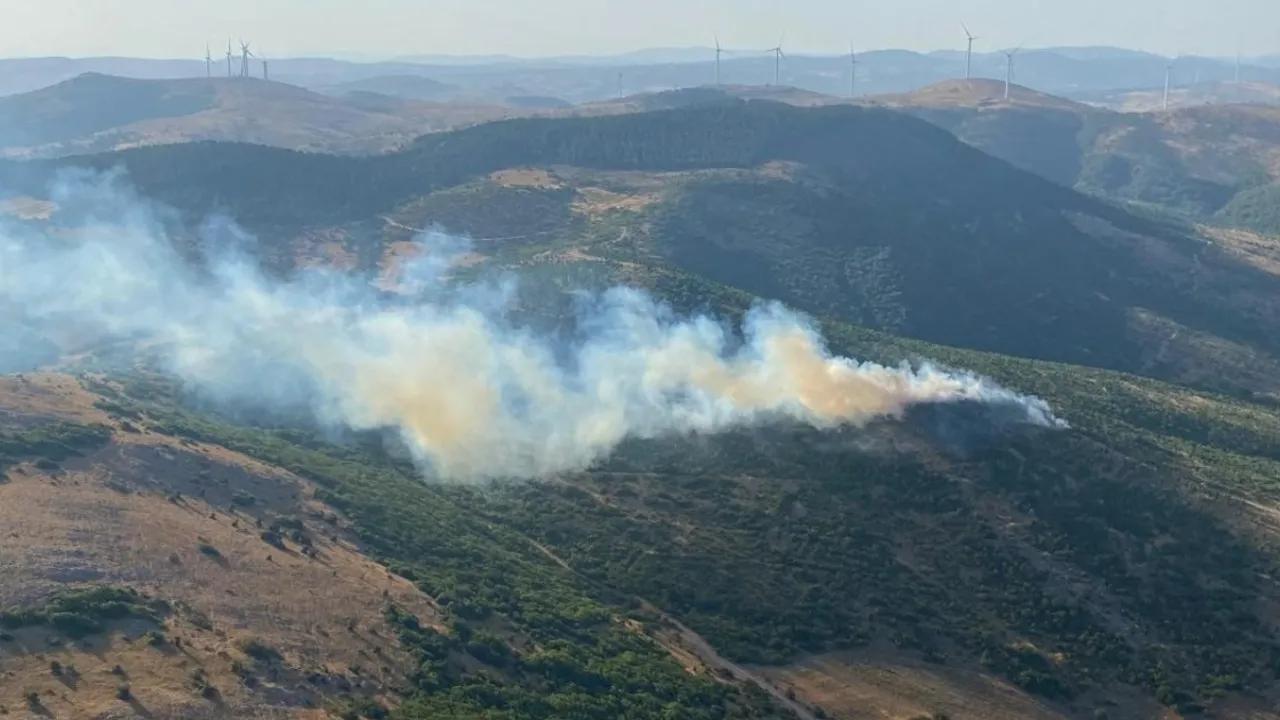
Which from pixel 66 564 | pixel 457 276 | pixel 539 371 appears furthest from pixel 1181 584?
pixel 457 276

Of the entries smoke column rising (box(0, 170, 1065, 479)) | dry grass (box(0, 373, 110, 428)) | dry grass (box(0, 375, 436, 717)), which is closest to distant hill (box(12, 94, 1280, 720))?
dry grass (box(0, 375, 436, 717))

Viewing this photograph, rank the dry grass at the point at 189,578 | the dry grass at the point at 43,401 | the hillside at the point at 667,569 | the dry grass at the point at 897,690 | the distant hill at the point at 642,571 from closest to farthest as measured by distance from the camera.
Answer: the dry grass at the point at 189,578, the distant hill at the point at 642,571, the hillside at the point at 667,569, the dry grass at the point at 897,690, the dry grass at the point at 43,401

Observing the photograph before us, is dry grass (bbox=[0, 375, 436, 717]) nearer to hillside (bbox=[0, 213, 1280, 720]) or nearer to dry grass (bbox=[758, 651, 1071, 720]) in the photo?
hillside (bbox=[0, 213, 1280, 720])

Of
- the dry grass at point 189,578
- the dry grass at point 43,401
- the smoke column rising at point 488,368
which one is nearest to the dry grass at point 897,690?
the dry grass at point 189,578

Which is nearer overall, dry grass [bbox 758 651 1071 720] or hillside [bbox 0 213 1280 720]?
hillside [bbox 0 213 1280 720]

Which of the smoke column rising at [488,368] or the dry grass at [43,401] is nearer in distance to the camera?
the dry grass at [43,401]

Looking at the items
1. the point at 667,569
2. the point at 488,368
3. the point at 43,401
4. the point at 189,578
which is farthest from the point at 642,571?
the point at 43,401

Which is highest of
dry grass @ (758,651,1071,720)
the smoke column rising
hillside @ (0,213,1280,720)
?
the smoke column rising

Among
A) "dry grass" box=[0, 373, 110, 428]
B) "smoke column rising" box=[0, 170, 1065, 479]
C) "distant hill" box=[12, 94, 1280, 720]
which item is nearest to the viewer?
"distant hill" box=[12, 94, 1280, 720]

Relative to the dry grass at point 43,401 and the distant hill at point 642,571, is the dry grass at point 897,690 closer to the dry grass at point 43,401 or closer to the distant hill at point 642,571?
the distant hill at point 642,571
